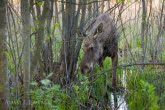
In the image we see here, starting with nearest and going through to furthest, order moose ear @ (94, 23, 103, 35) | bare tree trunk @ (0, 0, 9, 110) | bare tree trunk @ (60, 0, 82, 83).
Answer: bare tree trunk @ (0, 0, 9, 110), bare tree trunk @ (60, 0, 82, 83), moose ear @ (94, 23, 103, 35)

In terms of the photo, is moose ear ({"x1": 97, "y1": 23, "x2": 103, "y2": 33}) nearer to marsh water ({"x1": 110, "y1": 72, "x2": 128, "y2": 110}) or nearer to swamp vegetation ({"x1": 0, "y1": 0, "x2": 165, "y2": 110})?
swamp vegetation ({"x1": 0, "y1": 0, "x2": 165, "y2": 110})

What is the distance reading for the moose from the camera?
6555 mm

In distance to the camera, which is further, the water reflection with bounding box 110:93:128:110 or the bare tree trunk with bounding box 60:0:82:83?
the bare tree trunk with bounding box 60:0:82:83

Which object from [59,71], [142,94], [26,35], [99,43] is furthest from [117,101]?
[26,35]

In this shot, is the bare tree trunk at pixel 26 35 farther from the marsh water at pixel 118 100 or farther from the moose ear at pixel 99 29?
the moose ear at pixel 99 29

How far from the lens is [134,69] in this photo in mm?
6051

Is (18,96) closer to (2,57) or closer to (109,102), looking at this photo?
(2,57)

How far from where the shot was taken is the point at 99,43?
7.08m

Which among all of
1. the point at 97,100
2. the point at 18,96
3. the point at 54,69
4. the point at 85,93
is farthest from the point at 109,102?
the point at 18,96

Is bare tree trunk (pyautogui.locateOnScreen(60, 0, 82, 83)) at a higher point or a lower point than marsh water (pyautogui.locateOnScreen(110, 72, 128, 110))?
higher

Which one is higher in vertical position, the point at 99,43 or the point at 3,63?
the point at 99,43

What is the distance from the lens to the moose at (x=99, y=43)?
6555 millimetres

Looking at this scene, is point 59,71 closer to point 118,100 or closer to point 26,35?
point 118,100

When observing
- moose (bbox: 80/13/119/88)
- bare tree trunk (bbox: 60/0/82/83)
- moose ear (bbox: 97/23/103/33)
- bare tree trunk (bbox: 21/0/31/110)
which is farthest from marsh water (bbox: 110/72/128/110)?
bare tree trunk (bbox: 21/0/31/110)
